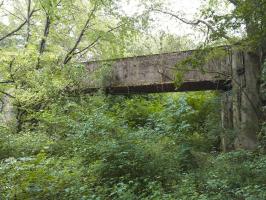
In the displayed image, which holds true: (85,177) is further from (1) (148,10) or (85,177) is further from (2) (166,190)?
(1) (148,10)

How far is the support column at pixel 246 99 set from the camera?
10773 mm

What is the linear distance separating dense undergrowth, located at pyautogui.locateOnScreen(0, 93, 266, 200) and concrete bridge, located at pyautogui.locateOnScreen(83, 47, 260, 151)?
0.71 m

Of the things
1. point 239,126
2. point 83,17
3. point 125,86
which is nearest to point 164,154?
point 239,126

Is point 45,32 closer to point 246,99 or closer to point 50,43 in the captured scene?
point 50,43

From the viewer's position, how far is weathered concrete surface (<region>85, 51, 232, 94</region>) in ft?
41.8

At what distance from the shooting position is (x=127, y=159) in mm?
8086

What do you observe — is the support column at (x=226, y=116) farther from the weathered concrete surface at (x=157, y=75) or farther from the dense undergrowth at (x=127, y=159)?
the weathered concrete surface at (x=157, y=75)

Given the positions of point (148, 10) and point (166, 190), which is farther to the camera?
point (148, 10)

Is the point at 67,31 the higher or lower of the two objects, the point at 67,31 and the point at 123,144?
the higher

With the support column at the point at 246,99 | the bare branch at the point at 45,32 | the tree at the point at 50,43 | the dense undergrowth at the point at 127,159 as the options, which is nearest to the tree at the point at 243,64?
the support column at the point at 246,99

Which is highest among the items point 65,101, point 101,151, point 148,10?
point 148,10

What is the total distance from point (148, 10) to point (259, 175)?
8166 millimetres

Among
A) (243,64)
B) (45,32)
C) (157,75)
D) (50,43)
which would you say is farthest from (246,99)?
(50,43)

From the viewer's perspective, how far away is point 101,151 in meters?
8.41
